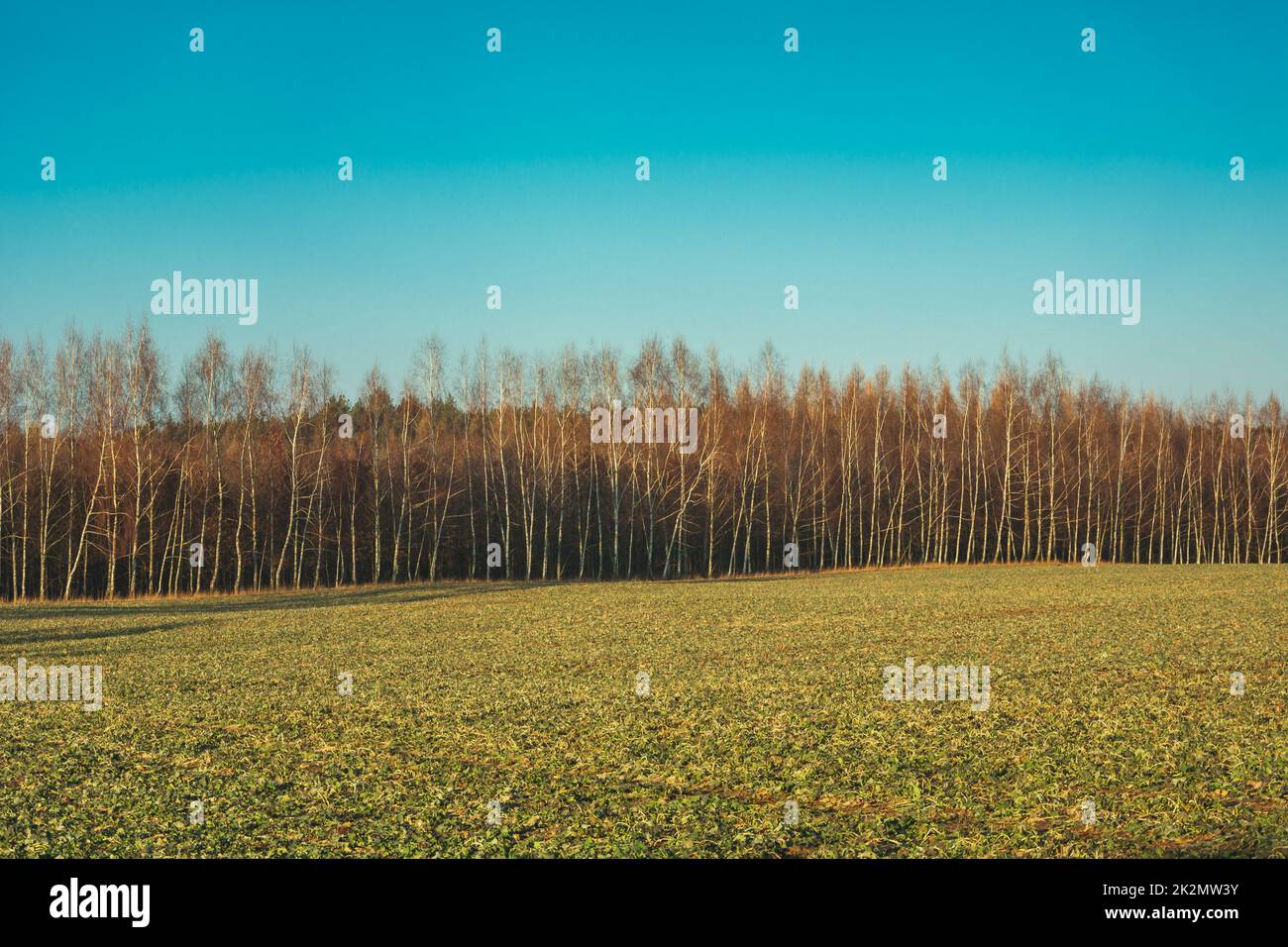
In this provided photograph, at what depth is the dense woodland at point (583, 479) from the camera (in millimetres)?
41406

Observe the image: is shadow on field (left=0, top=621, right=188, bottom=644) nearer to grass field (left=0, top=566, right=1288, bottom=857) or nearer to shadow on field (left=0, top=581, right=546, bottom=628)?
shadow on field (left=0, top=581, right=546, bottom=628)

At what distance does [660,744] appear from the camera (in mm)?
11102

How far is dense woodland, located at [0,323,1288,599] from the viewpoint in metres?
41.4

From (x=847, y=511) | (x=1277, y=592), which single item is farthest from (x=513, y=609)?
(x=847, y=511)

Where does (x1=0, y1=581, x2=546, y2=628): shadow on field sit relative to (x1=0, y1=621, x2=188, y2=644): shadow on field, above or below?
below

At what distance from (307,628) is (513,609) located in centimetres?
667

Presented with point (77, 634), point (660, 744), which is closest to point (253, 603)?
point (77, 634)

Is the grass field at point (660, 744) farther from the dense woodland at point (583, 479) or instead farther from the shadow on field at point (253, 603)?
the dense woodland at point (583, 479)

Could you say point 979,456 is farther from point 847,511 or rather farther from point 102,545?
point 102,545

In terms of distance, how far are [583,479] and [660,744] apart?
41633 mm

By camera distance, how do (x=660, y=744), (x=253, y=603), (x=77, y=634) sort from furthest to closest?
(x=253, y=603), (x=77, y=634), (x=660, y=744)

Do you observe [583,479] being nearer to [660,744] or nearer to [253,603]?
[253,603]

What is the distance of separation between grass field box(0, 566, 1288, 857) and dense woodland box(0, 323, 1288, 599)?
1954 cm

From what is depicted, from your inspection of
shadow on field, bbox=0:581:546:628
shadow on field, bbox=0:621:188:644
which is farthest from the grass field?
shadow on field, bbox=0:581:546:628
